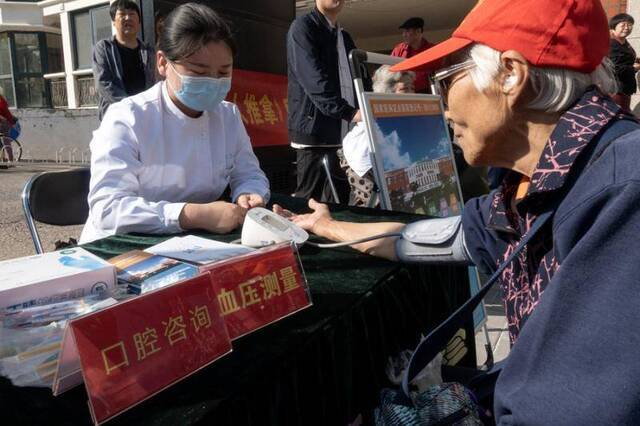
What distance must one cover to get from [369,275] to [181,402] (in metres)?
0.61

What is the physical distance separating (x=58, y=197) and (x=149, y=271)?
44.2 inches

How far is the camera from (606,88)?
93cm

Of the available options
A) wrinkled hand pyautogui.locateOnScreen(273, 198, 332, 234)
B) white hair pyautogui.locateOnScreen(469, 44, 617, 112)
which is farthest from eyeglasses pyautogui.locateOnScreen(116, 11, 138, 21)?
white hair pyautogui.locateOnScreen(469, 44, 617, 112)

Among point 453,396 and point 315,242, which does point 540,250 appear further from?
point 315,242

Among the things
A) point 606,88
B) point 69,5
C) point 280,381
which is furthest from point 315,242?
point 69,5


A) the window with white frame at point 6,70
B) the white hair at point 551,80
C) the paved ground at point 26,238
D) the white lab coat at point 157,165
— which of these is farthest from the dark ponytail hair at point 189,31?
the window with white frame at point 6,70

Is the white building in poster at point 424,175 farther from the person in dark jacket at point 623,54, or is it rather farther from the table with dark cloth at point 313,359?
the person in dark jacket at point 623,54

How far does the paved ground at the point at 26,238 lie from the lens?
2.55 m

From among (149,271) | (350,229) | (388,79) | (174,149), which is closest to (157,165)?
(174,149)

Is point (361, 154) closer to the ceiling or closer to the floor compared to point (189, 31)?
closer to the floor

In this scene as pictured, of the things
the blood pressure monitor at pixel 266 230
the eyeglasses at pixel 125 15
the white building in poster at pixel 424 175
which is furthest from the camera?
the eyeglasses at pixel 125 15

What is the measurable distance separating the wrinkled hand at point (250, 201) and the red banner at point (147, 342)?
2.92 feet

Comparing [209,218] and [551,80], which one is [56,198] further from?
[551,80]

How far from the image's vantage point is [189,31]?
1584 millimetres
